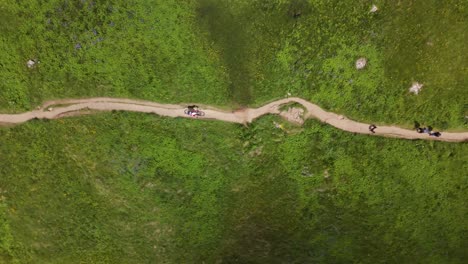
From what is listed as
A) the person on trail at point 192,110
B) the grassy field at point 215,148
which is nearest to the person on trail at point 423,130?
the grassy field at point 215,148

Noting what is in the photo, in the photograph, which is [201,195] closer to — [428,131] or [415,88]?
[428,131]

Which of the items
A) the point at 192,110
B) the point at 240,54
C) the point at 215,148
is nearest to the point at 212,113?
the point at 192,110

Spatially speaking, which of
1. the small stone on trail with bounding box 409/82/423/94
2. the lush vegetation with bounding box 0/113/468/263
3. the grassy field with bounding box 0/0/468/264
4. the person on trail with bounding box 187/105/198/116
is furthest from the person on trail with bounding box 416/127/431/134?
the person on trail with bounding box 187/105/198/116

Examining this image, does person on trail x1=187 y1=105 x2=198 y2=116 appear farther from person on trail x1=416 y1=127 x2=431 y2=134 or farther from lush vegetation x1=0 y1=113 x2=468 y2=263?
person on trail x1=416 y1=127 x2=431 y2=134

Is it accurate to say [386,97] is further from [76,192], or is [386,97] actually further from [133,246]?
[76,192]

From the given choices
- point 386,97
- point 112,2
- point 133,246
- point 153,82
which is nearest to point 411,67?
point 386,97

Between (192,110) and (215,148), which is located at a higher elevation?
(192,110)
